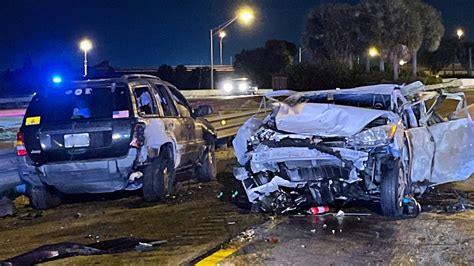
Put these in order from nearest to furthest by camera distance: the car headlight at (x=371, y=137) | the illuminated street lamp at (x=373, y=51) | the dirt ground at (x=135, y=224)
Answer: the dirt ground at (x=135, y=224) → the car headlight at (x=371, y=137) → the illuminated street lamp at (x=373, y=51)

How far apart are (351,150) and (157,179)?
9.22ft

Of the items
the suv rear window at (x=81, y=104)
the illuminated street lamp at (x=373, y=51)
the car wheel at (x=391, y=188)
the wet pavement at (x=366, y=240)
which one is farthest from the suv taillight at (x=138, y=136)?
the illuminated street lamp at (x=373, y=51)

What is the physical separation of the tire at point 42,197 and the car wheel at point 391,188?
458 cm

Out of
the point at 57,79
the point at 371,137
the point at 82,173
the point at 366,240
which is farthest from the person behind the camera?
the point at 57,79

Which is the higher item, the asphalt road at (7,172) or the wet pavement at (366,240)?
the asphalt road at (7,172)

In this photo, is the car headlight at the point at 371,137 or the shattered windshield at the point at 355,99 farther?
the shattered windshield at the point at 355,99

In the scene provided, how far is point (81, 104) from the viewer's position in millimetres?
10094

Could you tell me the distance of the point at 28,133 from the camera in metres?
9.73

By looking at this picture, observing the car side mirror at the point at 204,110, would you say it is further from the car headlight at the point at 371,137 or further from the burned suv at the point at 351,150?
the car headlight at the point at 371,137

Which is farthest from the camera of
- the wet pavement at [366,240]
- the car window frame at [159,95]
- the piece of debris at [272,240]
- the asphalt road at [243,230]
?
the car window frame at [159,95]

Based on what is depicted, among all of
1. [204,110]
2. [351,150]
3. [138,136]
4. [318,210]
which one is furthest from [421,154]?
[138,136]

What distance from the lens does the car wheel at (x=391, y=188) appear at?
8.78m

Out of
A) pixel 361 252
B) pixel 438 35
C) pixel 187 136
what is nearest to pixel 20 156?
pixel 187 136

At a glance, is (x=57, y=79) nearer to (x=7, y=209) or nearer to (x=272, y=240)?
(x=7, y=209)
